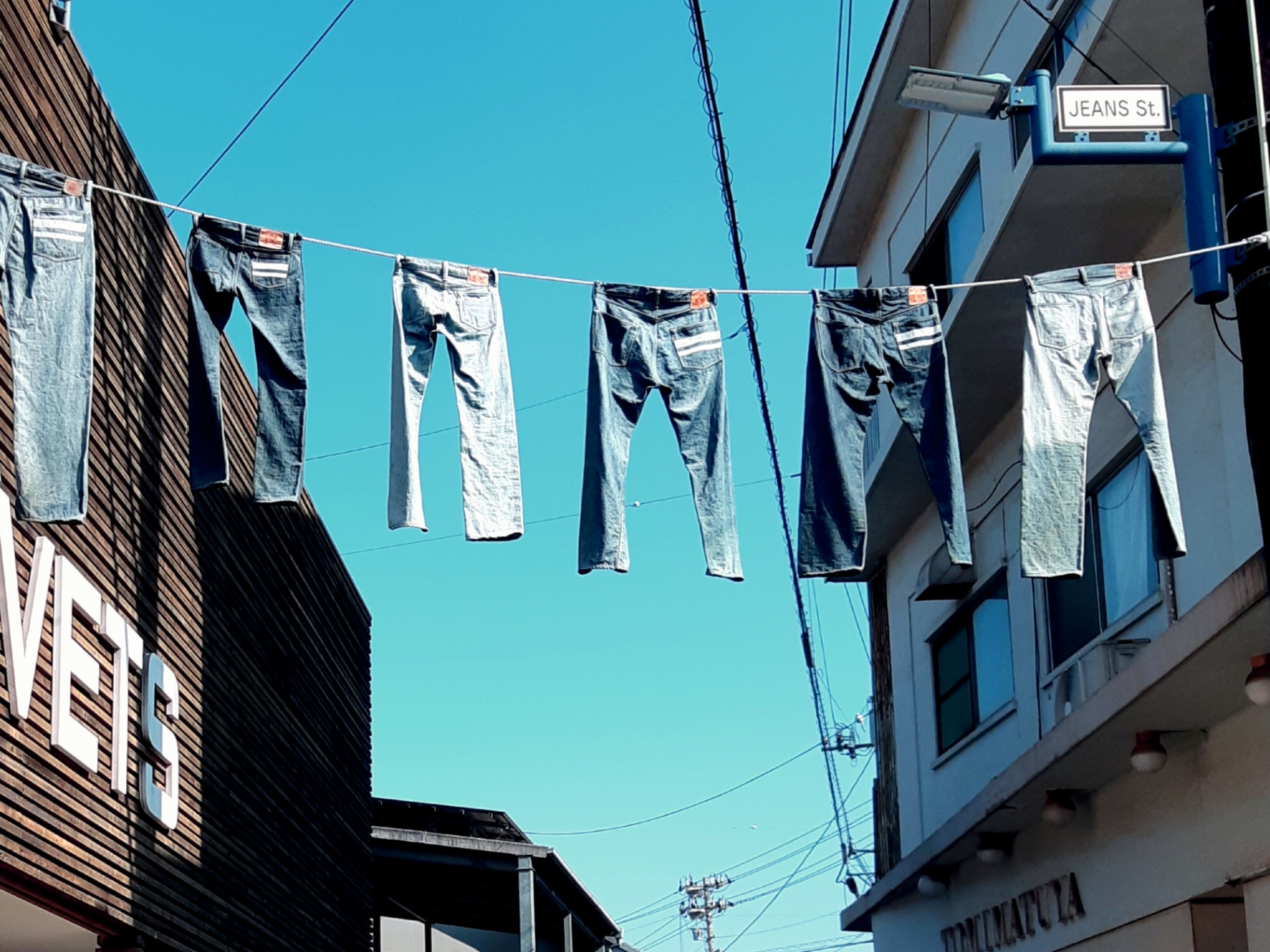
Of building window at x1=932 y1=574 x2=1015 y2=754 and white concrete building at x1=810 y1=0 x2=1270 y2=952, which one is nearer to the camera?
white concrete building at x1=810 y1=0 x2=1270 y2=952

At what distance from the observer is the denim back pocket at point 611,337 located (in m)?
8.05

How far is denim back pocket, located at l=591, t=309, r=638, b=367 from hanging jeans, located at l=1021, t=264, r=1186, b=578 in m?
2.13

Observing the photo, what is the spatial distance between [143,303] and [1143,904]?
781cm

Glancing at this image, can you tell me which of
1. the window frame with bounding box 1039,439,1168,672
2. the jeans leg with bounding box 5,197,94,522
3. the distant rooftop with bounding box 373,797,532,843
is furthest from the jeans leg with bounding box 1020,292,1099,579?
the distant rooftop with bounding box 373,797,532,843

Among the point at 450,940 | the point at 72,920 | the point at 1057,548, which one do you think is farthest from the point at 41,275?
the point at 450,940

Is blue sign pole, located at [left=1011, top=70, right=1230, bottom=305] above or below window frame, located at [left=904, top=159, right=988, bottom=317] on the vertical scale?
below

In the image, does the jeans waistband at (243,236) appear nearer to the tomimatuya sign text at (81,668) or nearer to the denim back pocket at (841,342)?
the tomimatuya sign text at (81,668)

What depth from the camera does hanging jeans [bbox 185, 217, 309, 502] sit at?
7.34 m

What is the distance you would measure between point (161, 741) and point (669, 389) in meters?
4.24

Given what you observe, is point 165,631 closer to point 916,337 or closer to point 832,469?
point 832,469

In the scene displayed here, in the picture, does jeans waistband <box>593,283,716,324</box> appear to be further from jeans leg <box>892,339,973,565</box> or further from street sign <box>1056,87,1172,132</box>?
street sign <box>1056,87,1172,132</box>

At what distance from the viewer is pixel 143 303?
10.0 meters

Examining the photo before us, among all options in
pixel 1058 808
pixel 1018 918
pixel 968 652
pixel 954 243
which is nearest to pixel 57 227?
pixel 1058 808

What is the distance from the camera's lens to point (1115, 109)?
25.4 feet
